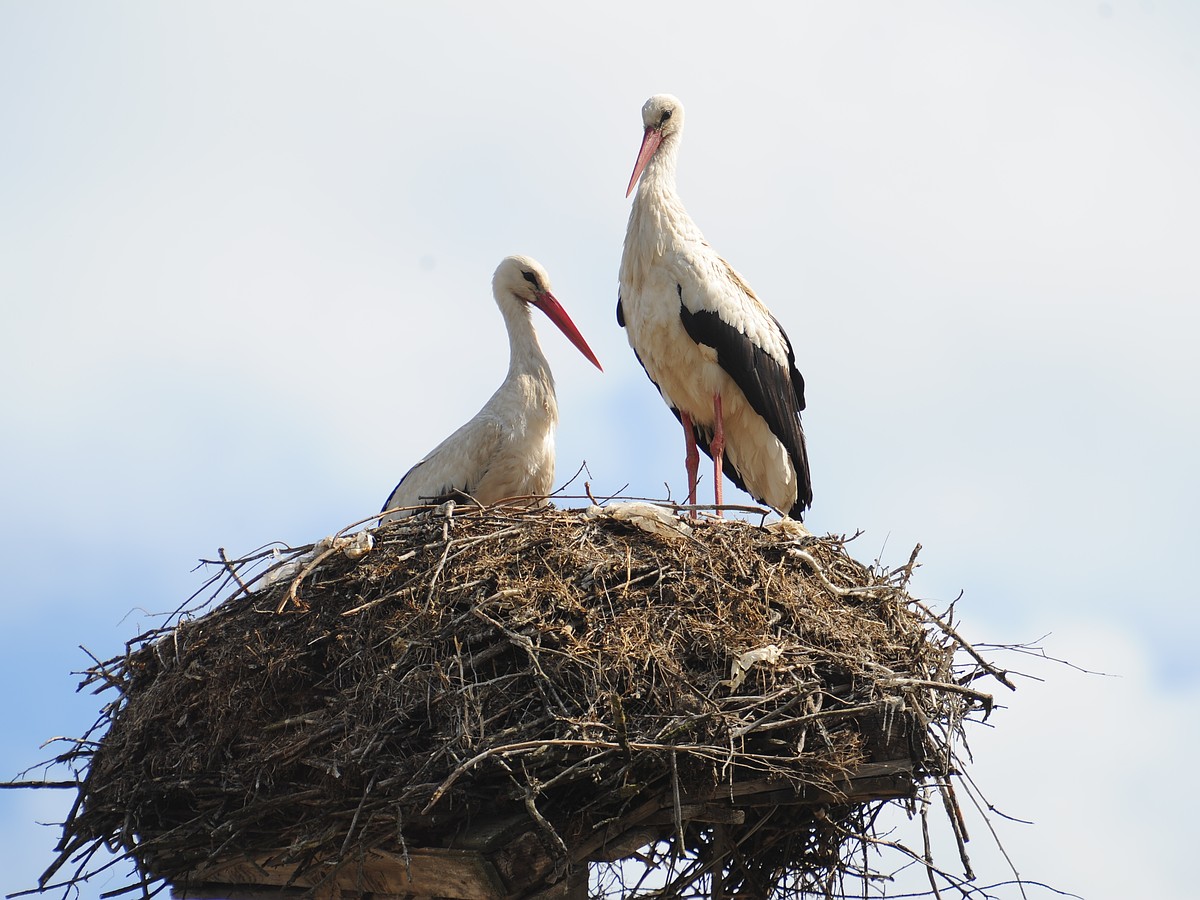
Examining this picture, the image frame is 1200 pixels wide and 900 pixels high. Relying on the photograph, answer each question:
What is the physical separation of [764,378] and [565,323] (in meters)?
1.17

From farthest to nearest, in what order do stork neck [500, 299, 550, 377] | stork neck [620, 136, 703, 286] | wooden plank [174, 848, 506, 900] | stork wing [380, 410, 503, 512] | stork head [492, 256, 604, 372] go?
stork head [492, 256, 604, 372], stork neck [500, 299, 550, 377], stork neck [620, 136, 703, 286], stork wing [380, 410, 503, 512], wooden plank [174, 848, 506, 900]

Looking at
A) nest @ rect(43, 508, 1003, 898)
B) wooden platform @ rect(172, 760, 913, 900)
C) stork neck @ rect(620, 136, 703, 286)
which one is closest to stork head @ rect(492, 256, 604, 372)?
stork neck @ rect(620, 136, 703, 286)

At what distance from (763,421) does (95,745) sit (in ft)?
11.0

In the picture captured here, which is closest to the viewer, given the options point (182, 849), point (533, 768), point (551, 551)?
point (533, 768)

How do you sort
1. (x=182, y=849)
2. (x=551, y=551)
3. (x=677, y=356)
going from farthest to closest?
(x=677, y=356), (x=551, y=551), (x=182, y=849)

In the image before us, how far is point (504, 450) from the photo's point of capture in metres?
6.56

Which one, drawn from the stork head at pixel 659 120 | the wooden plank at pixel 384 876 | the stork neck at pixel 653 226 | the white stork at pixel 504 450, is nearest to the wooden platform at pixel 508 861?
the wooden plank at pixel 384 876

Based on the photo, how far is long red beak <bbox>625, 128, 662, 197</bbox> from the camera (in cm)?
709

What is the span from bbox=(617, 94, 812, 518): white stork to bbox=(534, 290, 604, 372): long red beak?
1.09 feet

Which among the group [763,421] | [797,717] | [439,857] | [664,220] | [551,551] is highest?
[664,220]

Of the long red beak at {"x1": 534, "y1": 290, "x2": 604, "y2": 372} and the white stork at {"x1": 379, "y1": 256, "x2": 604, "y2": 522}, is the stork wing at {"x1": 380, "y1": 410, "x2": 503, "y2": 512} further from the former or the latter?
the long red beak at {"x1": 534, "y1": 290, "x2": 604, "y2": 372}

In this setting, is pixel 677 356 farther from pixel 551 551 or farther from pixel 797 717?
pixel 797 717

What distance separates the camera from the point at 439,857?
12.9 ft

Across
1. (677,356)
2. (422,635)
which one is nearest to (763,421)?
(677,356)
